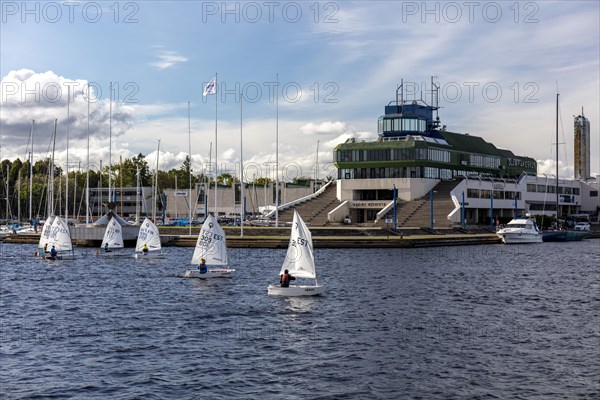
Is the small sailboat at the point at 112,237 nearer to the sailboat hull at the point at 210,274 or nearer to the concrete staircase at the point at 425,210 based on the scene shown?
the sailboat hull at the point at 210,274

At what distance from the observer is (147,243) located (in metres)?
94.4

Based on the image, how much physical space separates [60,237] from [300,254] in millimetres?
48100

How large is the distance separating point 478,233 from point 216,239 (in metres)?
81.3

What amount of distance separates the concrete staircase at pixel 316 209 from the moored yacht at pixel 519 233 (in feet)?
121

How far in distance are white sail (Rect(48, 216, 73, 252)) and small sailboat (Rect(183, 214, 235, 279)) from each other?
29.7 meters

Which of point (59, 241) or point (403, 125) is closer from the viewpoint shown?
point (59, 241)

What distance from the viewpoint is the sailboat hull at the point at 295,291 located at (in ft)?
183

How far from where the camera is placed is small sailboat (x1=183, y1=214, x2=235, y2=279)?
6900 cm

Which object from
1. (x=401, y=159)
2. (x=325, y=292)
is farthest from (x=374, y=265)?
(x=401, y=159)

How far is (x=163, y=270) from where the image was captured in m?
80.5

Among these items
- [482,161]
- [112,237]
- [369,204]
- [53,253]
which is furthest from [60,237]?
[482,161]

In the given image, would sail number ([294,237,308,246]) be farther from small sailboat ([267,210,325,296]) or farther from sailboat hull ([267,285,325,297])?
sailboat hull ([267,285,325,297])

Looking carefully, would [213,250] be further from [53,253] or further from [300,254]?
[53,253]

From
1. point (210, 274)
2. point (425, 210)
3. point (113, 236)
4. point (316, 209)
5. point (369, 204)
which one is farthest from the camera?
point (369, 204)
